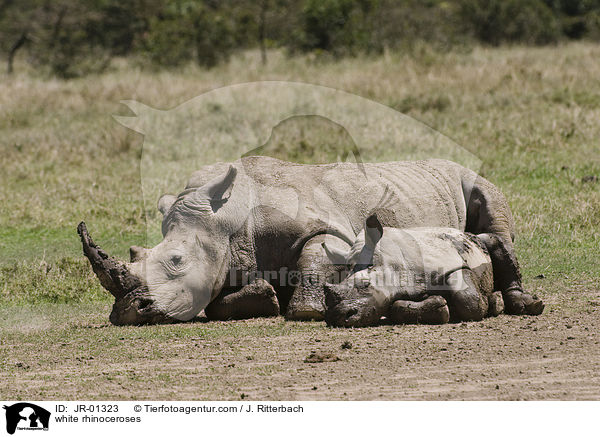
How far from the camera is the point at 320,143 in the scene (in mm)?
16094

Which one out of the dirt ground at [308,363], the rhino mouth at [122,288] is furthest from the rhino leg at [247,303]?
the rhino mouth at [122,288]

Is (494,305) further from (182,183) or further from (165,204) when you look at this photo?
(182,183)

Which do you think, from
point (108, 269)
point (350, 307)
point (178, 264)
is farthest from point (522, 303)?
point (108, 269)

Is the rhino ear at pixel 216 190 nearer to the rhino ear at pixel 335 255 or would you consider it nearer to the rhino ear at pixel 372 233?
the rhino ear at pixel 335 255

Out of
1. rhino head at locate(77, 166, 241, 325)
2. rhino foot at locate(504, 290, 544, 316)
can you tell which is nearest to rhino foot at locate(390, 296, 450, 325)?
rhino foot at locate(504, 290, 544, 316)

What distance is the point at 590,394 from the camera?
571cm

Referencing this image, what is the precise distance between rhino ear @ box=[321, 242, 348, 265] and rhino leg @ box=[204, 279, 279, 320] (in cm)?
58

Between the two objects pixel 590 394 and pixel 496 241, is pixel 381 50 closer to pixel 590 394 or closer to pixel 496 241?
pixel 496 241

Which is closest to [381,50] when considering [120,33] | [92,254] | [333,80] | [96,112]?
[333,80]

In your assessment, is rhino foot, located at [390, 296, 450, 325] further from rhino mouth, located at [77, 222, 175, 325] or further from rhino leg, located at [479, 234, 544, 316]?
rhino mouth, located at [77, 222, 175, 325]

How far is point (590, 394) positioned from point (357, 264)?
242 centimetres

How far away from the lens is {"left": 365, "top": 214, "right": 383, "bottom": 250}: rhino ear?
7688 millimetres

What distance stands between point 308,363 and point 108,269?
170 centimetres

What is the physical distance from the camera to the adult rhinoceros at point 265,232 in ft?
25.2
